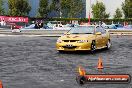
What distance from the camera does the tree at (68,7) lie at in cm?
7994

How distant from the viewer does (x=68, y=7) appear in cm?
8069

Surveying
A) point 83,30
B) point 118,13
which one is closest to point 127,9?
point 118,13

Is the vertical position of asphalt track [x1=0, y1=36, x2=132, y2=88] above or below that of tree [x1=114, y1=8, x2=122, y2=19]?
Answer: below

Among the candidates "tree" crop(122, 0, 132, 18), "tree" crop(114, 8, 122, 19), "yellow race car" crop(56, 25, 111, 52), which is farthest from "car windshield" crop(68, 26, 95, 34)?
"tree" crop(114, 8, 122, 19)

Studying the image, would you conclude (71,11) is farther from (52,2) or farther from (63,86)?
(63,86)

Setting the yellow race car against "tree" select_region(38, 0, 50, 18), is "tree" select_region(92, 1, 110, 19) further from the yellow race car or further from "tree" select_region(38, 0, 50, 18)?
the yellow race car

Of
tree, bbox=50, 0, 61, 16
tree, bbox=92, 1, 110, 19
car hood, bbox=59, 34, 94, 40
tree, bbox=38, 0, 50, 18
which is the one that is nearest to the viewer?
car hood, bbox=59, 34, 94, 40

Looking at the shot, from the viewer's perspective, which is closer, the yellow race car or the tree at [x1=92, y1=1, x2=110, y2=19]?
the yellow race car

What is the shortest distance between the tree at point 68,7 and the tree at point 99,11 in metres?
2.74

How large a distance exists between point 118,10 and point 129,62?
6836 cm

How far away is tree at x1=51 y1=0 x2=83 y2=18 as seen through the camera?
262 feet

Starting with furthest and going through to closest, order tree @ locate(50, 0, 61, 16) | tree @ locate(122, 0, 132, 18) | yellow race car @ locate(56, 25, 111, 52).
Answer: tree @ locate(50, 0, 61, 16)
tree @ locate(122, 0, 132, 18)
yellow race car @ locate(56, 25, 111, 52)

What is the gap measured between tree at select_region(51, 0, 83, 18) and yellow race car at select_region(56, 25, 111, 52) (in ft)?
189

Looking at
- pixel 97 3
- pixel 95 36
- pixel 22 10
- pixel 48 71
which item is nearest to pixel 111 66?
pixel 48 71
